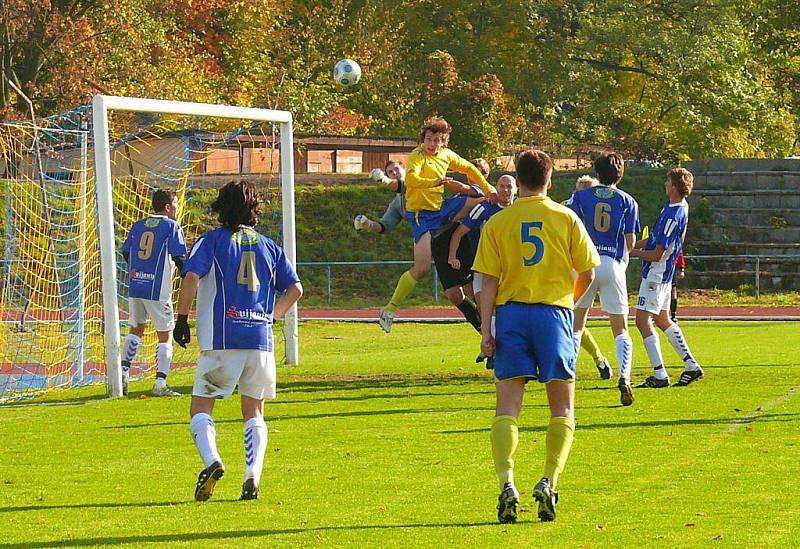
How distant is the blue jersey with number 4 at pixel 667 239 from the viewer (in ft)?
44.1

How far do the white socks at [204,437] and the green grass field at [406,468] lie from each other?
0.85ft

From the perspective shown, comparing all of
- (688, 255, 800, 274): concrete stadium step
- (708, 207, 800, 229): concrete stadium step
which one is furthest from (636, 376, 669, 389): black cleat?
(708, 207, 800, 229): concrete stadium step

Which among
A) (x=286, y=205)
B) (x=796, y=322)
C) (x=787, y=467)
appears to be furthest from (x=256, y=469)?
(x=796, y=322)

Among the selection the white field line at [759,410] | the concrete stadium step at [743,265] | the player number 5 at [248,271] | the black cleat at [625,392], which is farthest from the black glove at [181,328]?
the concrete stadium step at [743,265]

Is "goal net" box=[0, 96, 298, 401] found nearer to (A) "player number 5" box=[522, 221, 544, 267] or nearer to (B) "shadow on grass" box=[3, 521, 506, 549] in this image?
(B) "shadow on grass" box=[3, 521, 506, 549]

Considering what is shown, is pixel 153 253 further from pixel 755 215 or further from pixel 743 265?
Answer: pixel 755 215

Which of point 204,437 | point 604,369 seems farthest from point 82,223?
point 204,437

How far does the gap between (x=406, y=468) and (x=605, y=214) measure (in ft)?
13.9

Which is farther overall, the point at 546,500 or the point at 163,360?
the point at 163,360

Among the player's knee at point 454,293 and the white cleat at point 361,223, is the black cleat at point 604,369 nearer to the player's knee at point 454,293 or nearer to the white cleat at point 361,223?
the player's knee at point 454,293

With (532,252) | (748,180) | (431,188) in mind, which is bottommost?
(532,252)

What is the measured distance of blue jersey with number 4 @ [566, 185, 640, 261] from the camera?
12773 millimetres

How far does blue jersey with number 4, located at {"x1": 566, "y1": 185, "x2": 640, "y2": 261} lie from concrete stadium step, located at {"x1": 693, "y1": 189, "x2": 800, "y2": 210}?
83.7 ft

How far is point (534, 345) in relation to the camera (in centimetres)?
762
